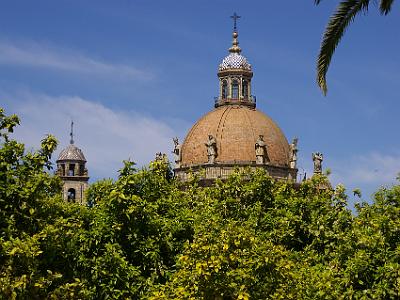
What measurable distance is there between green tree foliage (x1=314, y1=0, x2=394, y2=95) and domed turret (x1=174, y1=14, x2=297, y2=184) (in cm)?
5108

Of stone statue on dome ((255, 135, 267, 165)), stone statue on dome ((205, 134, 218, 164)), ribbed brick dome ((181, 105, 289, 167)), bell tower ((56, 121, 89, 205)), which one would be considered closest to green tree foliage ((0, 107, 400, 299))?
stone statue on dome ((255, 135, 267, 165))

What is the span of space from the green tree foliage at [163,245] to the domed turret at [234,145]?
1583 inches

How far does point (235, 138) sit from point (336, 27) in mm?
54940

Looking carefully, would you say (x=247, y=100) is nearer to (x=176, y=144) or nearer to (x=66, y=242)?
(x=176, y=144)

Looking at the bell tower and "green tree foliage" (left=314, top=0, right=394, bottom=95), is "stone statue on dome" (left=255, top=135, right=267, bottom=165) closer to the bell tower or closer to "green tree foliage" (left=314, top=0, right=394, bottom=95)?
the bell tower

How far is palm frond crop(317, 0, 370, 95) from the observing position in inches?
719

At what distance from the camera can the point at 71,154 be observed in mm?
85188

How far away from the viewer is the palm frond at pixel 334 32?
18266 mm

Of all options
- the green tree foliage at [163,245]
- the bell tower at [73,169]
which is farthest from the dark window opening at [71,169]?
the green tree foliage at [163,245]

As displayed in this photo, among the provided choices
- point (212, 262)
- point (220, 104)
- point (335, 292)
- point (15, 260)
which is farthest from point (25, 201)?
A: point (220, 104)

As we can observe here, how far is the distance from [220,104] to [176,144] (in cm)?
531

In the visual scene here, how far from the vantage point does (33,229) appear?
25.8 m

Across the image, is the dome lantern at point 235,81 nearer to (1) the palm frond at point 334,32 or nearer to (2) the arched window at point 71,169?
(2) the arched window at point 71,169

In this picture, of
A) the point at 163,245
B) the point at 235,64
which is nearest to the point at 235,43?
the point at 235,64
